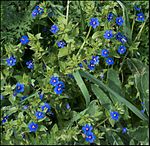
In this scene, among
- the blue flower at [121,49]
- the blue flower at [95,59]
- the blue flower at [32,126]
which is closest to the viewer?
the blue flower at [32,126]

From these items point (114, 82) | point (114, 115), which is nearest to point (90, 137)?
point (114, 115)

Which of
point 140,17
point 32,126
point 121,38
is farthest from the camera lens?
point 140,17

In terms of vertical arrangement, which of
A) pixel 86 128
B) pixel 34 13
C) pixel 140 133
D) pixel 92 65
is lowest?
pixel 140 133

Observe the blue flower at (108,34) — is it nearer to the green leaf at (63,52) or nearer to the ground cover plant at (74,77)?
the ground cover plant at (74,77)

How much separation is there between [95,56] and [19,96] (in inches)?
21.4

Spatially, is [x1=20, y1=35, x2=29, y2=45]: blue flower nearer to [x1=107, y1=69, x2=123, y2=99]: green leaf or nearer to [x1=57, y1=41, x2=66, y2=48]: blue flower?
[x1=57, y1=41, x2=66, y2=48]: blue flower

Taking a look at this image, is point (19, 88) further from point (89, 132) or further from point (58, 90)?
point (89, 132)

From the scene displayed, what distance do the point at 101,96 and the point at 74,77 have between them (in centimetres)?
22

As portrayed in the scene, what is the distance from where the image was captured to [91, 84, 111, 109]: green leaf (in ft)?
9.72

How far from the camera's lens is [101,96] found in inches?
117

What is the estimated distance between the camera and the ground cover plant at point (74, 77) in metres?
2.85

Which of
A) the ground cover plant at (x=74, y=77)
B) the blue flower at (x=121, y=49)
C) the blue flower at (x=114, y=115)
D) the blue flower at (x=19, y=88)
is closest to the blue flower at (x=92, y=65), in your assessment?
the ground cover plant at (x=74, y=77)

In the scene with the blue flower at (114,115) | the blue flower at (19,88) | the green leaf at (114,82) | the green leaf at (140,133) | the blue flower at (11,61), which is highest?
the blue flower at (11,61)

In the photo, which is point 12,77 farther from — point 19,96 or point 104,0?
point 104,0
